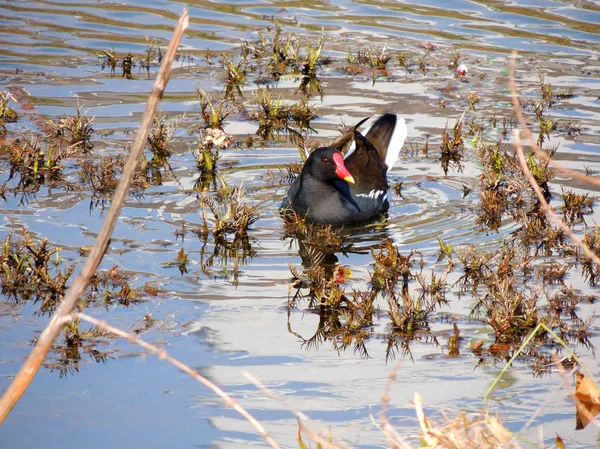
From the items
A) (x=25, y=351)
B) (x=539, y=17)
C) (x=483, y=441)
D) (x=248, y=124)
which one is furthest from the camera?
(x=539, y=17)

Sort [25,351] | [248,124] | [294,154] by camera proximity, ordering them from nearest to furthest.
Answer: [25,351] → [294,154] → [248,124]

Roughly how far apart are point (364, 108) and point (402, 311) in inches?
192

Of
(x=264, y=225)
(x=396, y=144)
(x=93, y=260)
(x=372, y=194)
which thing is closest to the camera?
(x=93, y=260)

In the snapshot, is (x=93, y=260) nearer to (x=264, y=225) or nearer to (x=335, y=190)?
(x=264, y=225)

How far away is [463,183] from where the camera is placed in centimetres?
879

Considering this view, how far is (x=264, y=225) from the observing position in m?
7.88

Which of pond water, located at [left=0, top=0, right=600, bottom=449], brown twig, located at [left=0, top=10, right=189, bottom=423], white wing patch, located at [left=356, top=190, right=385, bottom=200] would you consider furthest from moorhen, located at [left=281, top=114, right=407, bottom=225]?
brown twig, located at [left=0, top=10, right=189, bottom=423]

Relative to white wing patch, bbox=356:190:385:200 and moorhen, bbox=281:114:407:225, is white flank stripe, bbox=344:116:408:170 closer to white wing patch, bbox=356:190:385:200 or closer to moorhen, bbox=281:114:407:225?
moorhen, bbox=281:114:407:225

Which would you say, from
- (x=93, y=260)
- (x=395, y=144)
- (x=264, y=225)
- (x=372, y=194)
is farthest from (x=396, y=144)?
(x=93, y=260)

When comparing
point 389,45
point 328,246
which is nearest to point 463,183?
point 328,246

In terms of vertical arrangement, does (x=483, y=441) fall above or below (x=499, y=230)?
above

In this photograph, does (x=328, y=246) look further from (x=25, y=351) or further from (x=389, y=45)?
(x=389, y=45)

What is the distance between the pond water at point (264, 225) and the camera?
4789mm

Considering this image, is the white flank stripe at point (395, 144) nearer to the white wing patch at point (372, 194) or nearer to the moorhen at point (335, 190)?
the moorhen at point (335, 190)
